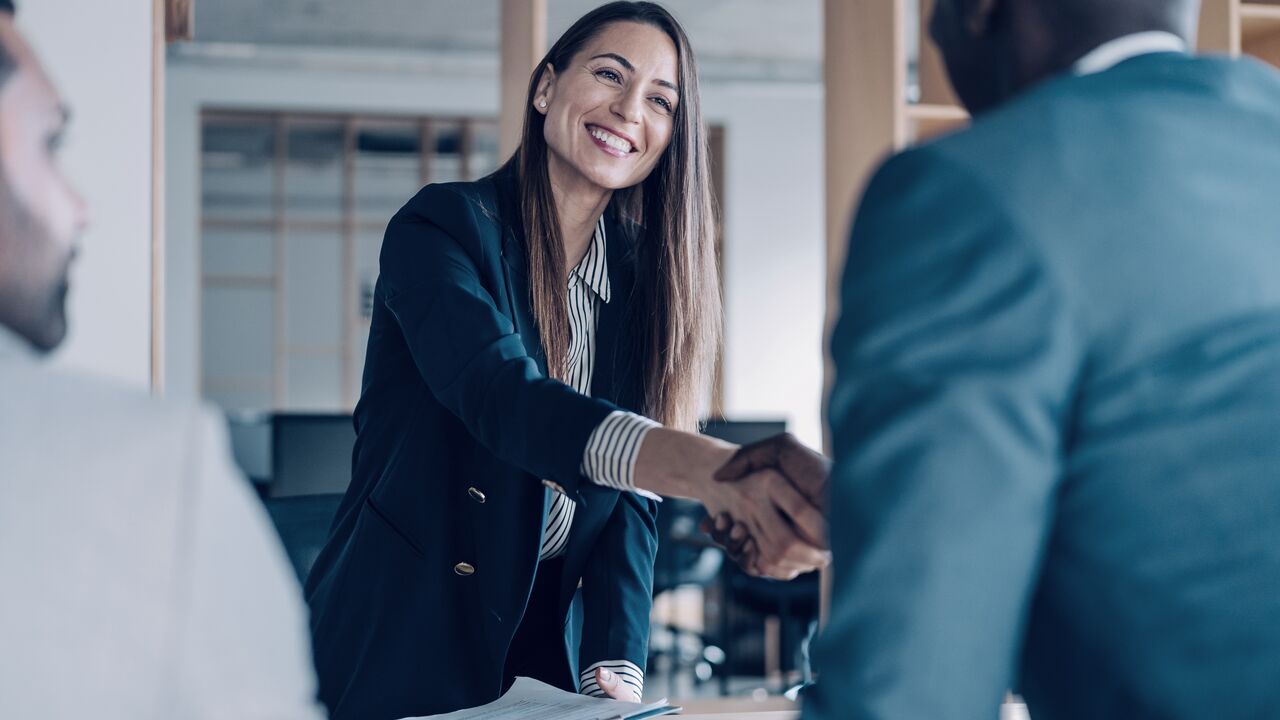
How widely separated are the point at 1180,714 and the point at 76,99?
188 centimetres

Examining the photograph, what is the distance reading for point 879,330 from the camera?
58 centimetres

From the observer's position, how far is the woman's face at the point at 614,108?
59.7 inches

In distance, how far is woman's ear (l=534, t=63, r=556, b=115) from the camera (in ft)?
5.22

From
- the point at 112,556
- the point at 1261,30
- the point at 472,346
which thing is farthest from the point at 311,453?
the point at 1261,30

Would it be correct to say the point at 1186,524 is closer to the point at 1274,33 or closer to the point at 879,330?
the point at 879,330

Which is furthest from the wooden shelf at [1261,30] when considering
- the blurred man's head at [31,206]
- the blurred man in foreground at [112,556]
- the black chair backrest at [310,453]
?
the blurred man in foreground at [112,556]

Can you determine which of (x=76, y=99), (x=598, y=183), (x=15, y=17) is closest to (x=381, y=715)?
(x=598, y=183)

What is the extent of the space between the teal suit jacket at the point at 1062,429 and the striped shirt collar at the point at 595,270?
94cm


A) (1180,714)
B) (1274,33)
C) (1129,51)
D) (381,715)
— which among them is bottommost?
(381,715)

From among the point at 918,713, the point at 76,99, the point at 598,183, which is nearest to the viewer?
the point at 918,713

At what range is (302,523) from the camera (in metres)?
1.71

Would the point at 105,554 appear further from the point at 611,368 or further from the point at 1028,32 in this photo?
the point at 611,368

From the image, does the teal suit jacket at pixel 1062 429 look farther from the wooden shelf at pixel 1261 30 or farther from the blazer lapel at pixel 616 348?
the wooden shelf at pixel 1261 30

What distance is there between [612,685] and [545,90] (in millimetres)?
777
